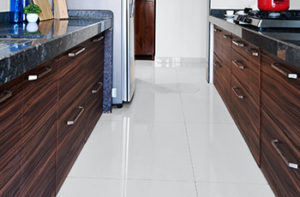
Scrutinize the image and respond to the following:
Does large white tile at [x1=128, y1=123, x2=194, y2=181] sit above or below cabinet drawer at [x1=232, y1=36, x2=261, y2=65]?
below

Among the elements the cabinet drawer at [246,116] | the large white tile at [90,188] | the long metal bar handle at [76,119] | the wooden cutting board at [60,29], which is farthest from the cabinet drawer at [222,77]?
the large white tile at [90,188]

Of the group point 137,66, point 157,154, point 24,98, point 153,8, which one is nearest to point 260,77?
point 157,154

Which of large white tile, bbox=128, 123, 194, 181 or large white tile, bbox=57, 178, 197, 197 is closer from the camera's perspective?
large white tile, bbox=57, 178, 197, 197

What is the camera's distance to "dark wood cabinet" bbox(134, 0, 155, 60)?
764 centimetres

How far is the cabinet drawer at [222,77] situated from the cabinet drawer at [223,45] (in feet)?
0.26

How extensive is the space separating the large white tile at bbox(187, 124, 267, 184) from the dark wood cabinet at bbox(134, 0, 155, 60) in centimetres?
456

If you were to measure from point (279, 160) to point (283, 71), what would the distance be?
1.44ft

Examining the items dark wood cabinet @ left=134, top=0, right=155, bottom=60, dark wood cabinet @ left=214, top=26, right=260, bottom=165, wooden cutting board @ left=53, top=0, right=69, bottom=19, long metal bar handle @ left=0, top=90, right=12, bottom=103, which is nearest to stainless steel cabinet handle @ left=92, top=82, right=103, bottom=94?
wooden cutting board @ left=53, top=0, right=69, bottom=19

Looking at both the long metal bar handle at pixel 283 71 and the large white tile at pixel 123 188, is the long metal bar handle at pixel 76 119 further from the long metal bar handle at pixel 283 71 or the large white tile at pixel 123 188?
the long metal bar handle at pixel 283 71

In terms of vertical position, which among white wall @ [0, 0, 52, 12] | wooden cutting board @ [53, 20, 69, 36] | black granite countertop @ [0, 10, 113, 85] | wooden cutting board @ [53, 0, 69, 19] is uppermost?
wooden cutting board @ [53, 0, 69, 19]

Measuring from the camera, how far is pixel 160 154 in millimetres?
2652

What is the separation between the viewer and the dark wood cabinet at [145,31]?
7641 millimetres

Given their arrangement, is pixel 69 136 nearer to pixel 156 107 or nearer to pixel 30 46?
pixel 30 46

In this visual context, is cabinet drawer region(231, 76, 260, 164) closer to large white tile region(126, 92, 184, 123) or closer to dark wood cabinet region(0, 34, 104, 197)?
large white tile region(126, 92, 184, 123)
